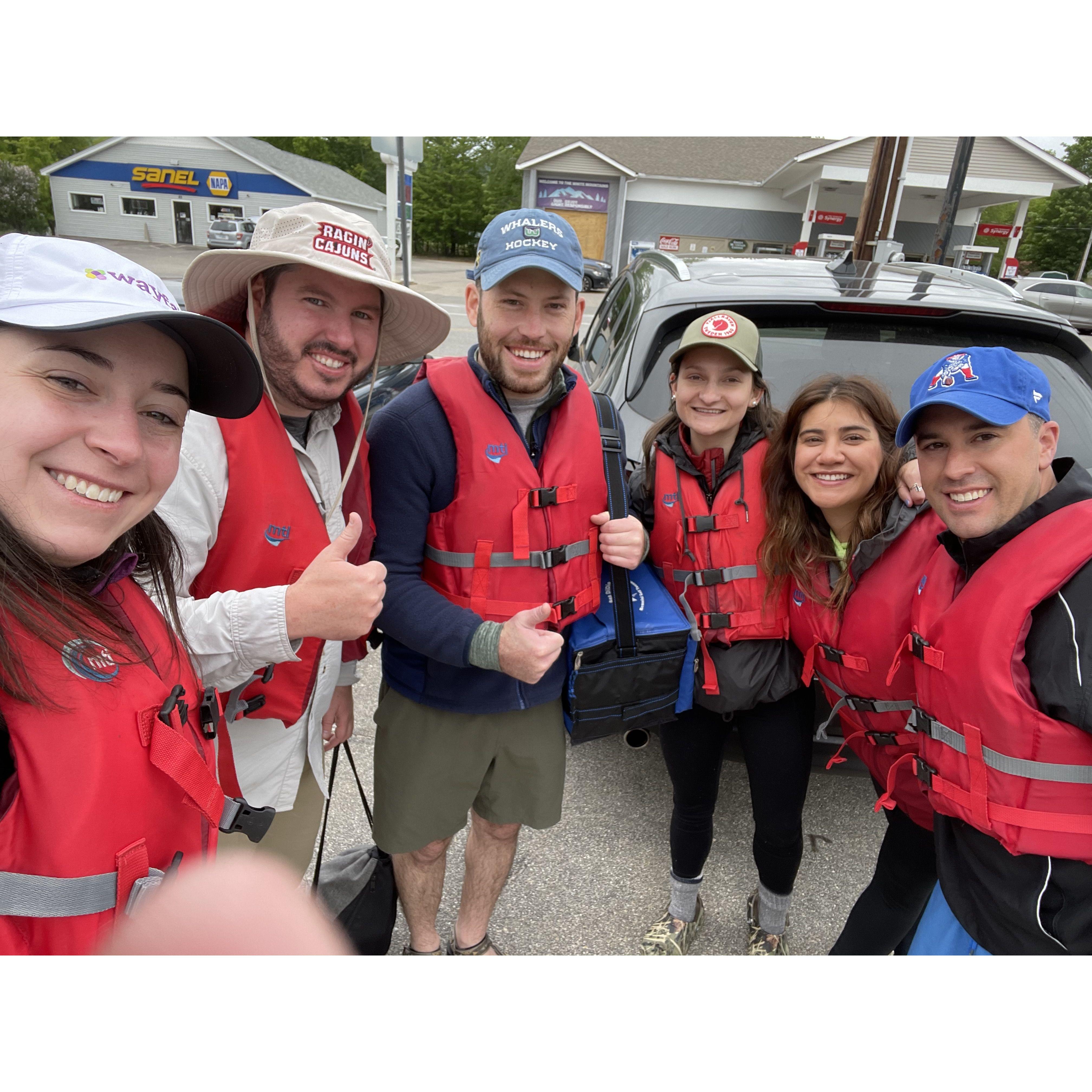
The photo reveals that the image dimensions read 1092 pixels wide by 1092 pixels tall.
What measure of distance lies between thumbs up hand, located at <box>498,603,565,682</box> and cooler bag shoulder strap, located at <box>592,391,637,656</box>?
32cm

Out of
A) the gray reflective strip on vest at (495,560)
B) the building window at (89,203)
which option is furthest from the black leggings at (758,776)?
the building window at (89,203)

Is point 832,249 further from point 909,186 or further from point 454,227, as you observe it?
point 454,227

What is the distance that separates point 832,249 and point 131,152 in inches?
1556

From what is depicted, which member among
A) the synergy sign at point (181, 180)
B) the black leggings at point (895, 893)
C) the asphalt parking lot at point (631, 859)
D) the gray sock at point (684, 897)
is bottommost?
the asphalt parking lot at point (631, 859)

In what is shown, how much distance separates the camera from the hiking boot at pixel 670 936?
217cm

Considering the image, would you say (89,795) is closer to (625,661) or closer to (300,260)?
(300,260)

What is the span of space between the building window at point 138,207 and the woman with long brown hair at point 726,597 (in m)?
48.0

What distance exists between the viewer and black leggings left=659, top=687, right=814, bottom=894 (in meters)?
2.04

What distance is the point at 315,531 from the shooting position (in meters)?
1.56

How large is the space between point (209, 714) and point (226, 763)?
1.06ft

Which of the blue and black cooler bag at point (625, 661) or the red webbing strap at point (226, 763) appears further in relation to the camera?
the blue and black cooler bag at point (625, 661)

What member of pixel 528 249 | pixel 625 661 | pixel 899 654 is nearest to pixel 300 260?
pixel 528 249

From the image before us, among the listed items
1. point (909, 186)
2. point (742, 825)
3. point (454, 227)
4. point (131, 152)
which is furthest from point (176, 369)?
point (131, 152)

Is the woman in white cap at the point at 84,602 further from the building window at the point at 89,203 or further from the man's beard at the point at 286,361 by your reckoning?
the building window at the point at 89,203
